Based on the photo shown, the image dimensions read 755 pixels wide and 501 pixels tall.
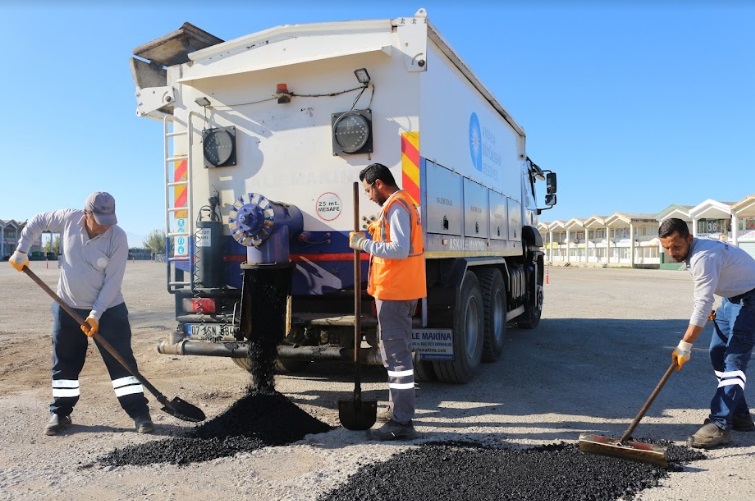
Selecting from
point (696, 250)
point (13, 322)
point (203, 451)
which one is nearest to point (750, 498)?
point (696, 250)

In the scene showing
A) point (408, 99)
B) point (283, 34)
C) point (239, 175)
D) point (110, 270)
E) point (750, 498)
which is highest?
point (283, 34)

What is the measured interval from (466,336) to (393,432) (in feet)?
6.59

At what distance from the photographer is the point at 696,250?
3936 millimetres

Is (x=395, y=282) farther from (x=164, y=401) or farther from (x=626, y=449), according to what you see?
(x=164, y=401)

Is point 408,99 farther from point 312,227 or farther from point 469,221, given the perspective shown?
point 469,221

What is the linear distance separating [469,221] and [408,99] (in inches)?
74.9

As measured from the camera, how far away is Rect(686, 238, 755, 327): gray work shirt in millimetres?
3799

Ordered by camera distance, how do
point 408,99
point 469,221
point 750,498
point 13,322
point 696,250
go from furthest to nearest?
point 13,322 < point 469,221 < point 408,99 < point 696,250 < point 750,498

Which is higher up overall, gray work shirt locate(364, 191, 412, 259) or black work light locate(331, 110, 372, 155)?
black work light locate(331, 110, 372, 155)

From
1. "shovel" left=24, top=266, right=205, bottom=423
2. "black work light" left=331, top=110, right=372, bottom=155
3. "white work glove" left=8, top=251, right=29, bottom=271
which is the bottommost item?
"shovel" left=24, top=266, right=205, bottom=423

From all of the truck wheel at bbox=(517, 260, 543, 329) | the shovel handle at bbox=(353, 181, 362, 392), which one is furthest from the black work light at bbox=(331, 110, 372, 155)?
the truck wheel at bbox=(517, 260, 543, 329)

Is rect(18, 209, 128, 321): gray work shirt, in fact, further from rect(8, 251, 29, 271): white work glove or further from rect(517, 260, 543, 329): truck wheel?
rect(517, 260, 543, 329): truck wheel

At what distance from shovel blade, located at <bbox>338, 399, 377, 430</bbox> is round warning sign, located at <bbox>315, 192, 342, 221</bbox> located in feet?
5.61

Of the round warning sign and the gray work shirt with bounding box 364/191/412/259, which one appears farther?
the round warning sign
